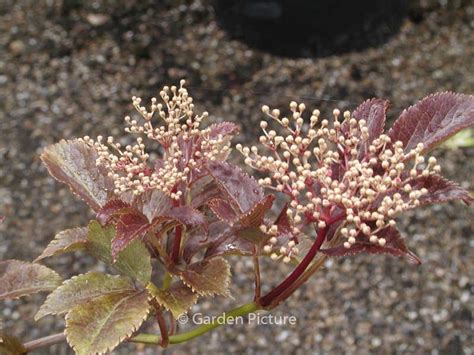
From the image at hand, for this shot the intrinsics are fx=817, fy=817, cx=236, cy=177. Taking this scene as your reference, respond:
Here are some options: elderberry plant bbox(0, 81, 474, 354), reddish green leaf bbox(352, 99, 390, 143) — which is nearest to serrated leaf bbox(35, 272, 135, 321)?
elderberry plant bbox(0, 81, 474, 354)

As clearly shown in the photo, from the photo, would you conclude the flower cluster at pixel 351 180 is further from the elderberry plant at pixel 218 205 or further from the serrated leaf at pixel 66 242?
the serrated leaf at pixel 66 242

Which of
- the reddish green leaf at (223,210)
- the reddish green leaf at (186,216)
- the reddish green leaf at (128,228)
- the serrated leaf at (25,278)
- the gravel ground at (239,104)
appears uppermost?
the reddish green leaf at (223,210)

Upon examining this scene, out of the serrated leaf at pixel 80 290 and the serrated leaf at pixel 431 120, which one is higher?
the serrated leaf at pixel 431 120

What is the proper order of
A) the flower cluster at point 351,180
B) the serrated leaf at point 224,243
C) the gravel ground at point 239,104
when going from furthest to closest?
1. the gravel ground at point 239,104
2. the serrated leaf at point 224,243
3. the flower cluster at point 351,180

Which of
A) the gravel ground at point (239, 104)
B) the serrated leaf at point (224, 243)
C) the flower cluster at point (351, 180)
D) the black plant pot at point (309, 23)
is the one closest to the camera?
the flower cluster at point (351, 180)

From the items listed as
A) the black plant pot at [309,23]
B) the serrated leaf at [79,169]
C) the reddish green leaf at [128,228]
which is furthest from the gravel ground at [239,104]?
the reddish green leaf at [128,228]

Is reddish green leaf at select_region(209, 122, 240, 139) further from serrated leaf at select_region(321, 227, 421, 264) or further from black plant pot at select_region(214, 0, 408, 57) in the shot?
black plant pot at select_region(214, 0, 408, 57)
